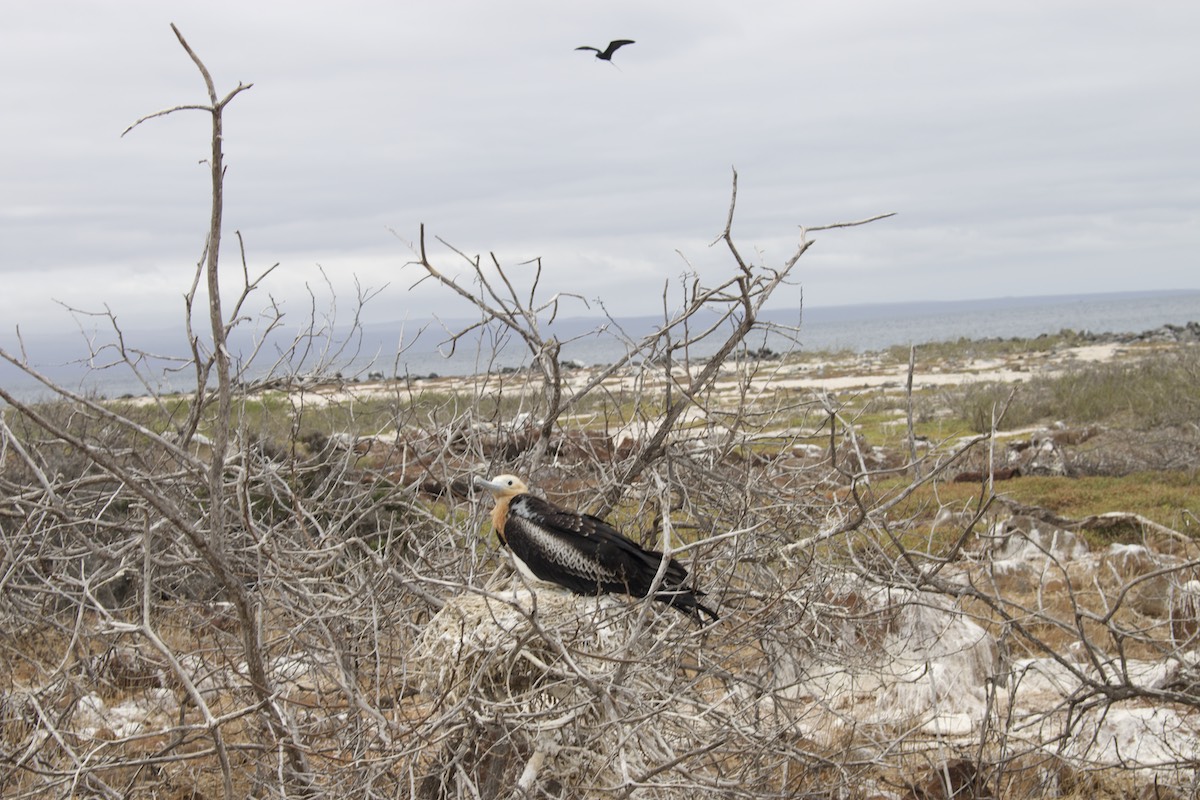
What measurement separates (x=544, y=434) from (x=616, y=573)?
0.95 metres

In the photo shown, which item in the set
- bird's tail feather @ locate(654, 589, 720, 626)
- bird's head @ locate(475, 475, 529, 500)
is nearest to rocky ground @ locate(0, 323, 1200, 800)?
bird's tail feather @ locate(654, 589, 720, 626)

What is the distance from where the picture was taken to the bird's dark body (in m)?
3.53

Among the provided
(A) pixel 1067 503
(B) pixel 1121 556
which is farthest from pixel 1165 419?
(B) pixel 1121 556

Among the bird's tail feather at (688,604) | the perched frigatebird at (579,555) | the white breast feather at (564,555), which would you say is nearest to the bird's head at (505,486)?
the perched frigatebird at (579,555)

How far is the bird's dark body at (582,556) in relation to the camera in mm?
3531

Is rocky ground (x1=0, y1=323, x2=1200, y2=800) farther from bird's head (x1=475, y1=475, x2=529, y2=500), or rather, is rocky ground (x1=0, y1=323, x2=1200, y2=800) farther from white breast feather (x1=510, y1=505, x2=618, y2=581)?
bird's head (x1=475, y1=475, x2=529, y2=500)

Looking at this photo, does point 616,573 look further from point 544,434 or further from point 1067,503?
point 1067,503

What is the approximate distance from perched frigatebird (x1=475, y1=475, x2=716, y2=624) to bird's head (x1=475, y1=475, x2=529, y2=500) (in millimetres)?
173

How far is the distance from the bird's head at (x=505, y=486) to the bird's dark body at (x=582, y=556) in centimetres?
22

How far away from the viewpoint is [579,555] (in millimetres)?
3568

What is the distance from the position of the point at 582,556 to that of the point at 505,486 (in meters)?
0.47

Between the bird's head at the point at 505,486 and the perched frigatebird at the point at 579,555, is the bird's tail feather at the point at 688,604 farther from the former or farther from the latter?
the bird's head at the point at 505,486

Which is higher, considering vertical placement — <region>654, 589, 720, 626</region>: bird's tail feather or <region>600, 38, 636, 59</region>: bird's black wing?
<region>600, 38, 636, 59</region>: bird's black wing

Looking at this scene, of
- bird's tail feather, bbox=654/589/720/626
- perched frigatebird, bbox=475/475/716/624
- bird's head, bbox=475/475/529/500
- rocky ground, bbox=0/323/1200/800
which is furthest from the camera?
bird's head, bbox=475/475/529/500
